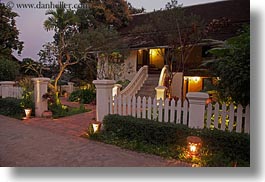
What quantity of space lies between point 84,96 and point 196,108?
723 cm

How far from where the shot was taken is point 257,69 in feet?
9.77

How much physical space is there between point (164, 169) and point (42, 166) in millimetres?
1871

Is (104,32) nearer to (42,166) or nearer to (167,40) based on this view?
(167,40)

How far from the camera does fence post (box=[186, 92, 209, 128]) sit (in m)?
3.57

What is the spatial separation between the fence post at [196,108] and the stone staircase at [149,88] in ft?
16.9

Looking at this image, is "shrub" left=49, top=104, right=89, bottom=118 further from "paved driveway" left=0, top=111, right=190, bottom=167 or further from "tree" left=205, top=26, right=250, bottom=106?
"tree" left=205, top=26, right=250, bottom=106

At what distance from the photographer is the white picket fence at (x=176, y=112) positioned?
3.51 meters

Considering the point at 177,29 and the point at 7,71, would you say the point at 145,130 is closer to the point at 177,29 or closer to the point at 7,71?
the point at 177,29

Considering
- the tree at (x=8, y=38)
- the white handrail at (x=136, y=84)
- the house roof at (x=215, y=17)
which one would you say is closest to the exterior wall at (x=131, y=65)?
the house roof at (x=215, y=17)

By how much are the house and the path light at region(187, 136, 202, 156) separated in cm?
524

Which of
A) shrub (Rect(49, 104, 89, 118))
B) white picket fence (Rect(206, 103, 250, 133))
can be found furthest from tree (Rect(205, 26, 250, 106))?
shrub (Rect(49, 104, 89, 118))

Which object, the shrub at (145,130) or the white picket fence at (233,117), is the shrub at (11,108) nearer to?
the shrub at (145,130)

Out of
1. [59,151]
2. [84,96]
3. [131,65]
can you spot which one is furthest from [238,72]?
[131,65]

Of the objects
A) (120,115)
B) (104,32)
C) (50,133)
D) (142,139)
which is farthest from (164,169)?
(104,32)
